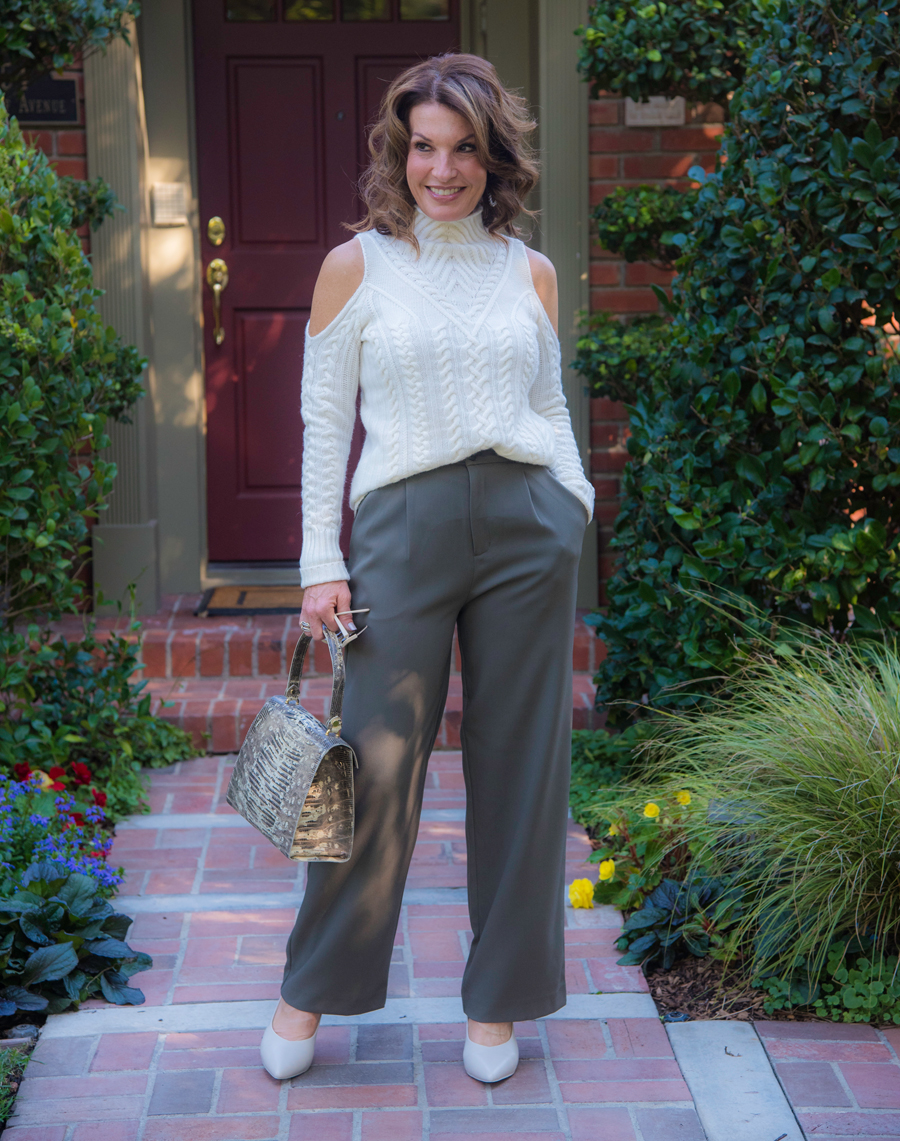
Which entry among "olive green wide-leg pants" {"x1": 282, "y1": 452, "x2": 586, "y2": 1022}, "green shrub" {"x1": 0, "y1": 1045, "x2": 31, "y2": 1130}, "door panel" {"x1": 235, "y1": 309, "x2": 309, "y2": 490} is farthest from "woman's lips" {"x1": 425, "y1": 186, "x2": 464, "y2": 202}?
"door panel" {"x1": 235, "y1": 309, "x2": 309, "y2": 490}

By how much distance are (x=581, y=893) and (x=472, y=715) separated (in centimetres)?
93

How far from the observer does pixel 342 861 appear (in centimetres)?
210

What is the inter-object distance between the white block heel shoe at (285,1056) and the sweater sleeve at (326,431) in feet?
2.90

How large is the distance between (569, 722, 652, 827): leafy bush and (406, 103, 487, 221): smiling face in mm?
1683

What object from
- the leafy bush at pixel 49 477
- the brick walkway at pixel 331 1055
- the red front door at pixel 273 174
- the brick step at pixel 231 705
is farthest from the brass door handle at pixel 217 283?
the brick walkway at pixel 331 1055

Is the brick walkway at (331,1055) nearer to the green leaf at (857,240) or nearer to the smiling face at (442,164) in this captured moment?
the smiling face at (442,164)

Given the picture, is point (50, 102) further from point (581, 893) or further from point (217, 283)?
point (581, 893)

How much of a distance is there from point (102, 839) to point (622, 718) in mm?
1555

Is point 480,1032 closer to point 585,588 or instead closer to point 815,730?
point 815,730

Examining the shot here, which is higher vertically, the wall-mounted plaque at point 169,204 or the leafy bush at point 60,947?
the wall-mounted plaque at point 169,204

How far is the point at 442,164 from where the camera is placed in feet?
6.90

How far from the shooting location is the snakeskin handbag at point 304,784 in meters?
2.07

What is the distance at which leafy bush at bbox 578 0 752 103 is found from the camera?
388 centimetres

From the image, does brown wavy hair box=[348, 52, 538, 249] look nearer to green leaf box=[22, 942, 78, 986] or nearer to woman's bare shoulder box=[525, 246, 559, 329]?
woman's bare shoulder box=[525, 246, 559, 329]
